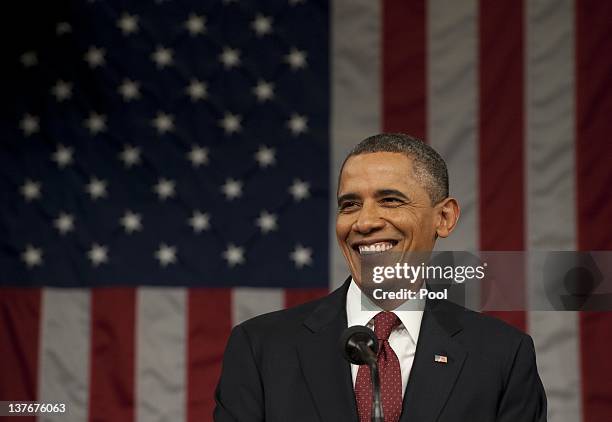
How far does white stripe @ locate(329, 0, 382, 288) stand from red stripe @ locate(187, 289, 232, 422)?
0.38m

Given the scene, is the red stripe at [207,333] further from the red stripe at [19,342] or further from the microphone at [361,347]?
the microphone at [361,347]

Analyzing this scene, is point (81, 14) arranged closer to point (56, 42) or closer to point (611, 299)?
point (56, 42)

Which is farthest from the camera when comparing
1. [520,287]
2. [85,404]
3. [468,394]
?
[85,404]

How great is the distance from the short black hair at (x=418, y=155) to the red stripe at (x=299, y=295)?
1182 mm

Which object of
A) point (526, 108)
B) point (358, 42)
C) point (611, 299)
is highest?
point (358, 42)

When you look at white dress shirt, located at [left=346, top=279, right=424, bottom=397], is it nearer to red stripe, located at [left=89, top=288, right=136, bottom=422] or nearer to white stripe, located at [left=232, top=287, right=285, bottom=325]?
white stripe, located at [left=232, top=287, right=285, bottom=325]

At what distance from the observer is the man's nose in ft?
5.11

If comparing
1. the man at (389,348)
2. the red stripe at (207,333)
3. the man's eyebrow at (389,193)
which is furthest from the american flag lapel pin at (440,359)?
the red stripe at (207,333)

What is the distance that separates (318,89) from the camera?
2830 mm

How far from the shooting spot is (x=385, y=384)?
1.47 meters

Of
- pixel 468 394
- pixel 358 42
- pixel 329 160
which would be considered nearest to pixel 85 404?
pixel 329 160

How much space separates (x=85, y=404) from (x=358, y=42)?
1360 mm

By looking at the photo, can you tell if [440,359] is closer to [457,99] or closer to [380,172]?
[380,172]

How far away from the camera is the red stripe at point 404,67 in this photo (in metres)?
2.81
